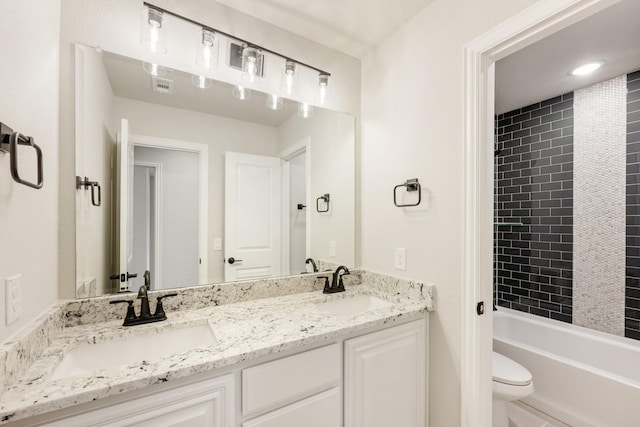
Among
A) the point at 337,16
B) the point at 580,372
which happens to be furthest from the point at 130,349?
the point at 580,372

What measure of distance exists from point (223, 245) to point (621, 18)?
255cm

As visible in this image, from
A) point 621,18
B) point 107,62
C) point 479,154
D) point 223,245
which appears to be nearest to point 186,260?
point 223,245

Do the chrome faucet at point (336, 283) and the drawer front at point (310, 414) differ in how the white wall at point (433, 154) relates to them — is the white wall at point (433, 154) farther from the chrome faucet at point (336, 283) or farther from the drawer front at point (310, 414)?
the drawer front at point (310, 414)

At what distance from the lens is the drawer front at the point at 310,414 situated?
3.21ft

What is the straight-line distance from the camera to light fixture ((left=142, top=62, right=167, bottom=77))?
1.27 meters

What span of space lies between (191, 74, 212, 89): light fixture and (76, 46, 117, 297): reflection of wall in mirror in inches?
14.4

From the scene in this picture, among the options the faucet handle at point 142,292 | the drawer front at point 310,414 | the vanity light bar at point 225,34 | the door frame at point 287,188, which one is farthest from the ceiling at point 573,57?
the faucet handle at point 142,292

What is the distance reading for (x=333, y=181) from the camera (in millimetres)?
1888

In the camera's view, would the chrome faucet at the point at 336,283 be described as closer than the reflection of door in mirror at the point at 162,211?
No

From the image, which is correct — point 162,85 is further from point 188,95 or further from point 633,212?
point 633,212

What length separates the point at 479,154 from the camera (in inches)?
49.4

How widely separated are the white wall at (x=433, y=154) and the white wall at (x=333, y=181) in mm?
194

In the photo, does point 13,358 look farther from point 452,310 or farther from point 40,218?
point 452,310

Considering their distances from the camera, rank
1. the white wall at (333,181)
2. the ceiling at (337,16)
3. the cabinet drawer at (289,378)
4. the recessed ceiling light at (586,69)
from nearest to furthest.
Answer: the cabinet drawer at (289,378), the ceiling at (337,16), the white wall at (333,181), the recessed ceiling light at (586,69)
